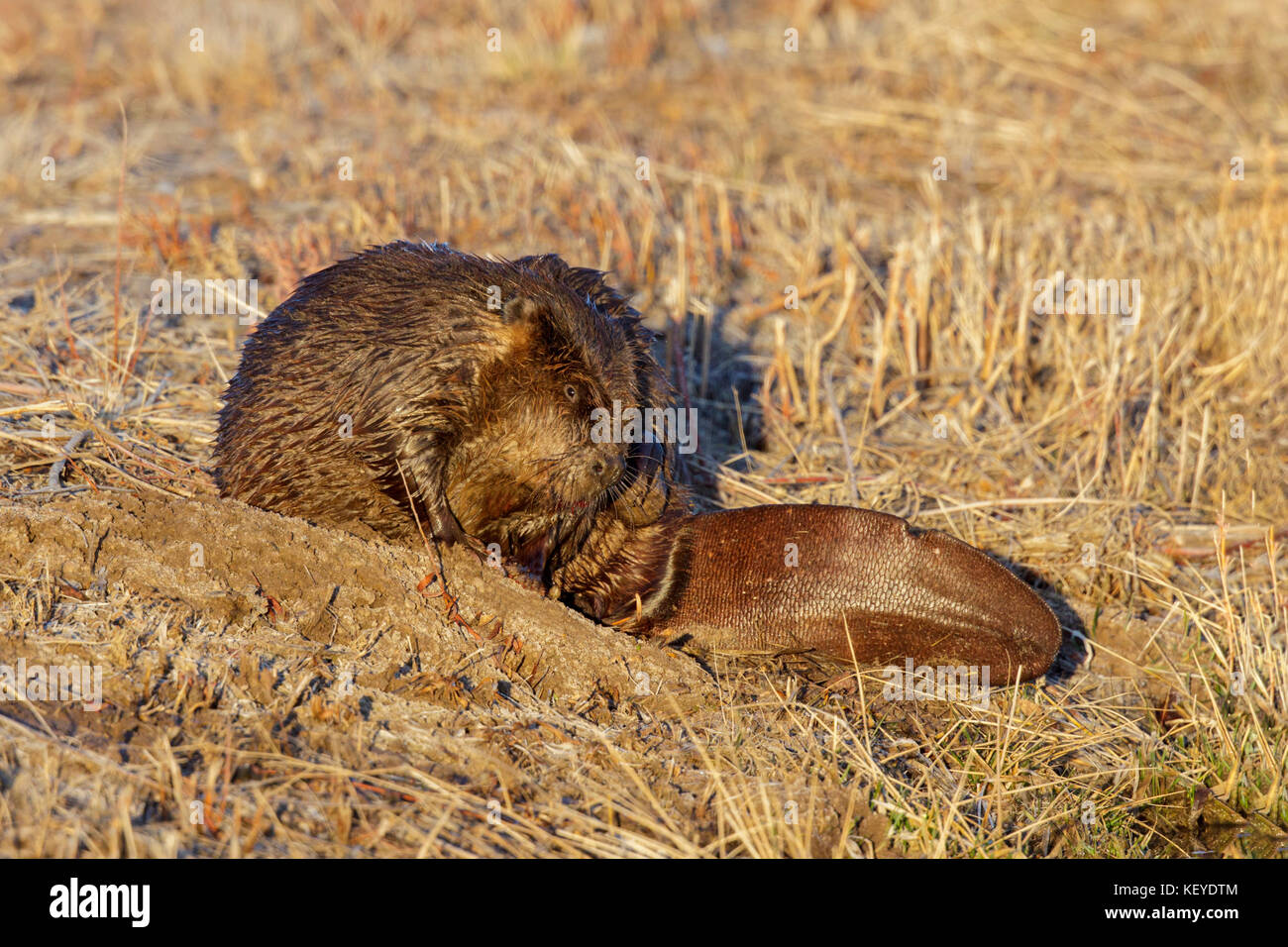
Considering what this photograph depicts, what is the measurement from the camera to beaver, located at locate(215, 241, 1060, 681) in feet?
12.3

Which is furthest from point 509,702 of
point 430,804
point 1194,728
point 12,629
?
point 1194,728

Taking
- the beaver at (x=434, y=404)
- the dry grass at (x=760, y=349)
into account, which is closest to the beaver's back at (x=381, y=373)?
the beaver at (x=434, y=404)

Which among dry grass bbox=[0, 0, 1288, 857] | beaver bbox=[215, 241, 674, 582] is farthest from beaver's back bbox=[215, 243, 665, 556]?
dry grass bbox=[0, 0, 1288, 857]

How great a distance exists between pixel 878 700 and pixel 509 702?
3.96 ft

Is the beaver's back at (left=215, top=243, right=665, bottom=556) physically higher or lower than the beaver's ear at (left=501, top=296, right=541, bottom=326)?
lower

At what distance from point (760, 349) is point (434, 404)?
8.65 ft

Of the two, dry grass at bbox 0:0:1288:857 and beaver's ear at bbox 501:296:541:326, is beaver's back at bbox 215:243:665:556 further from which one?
dry grass at bbox 0:0:1288:857

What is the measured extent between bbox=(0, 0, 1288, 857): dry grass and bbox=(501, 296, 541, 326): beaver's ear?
1.13m

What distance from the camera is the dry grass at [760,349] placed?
3309 mm

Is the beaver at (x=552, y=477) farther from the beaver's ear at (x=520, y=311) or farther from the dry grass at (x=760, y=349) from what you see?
the dry grass at (x=760, y=349)

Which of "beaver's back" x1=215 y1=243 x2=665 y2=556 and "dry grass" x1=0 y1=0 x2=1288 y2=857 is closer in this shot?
"dry grass" x1=0 y1=0 x2=1288 y2=857

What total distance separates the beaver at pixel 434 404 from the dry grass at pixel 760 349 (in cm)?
55

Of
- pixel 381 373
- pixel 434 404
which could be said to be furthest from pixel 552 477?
pixel 381 373

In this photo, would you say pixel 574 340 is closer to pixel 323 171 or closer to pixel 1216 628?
pixel 1216 628
